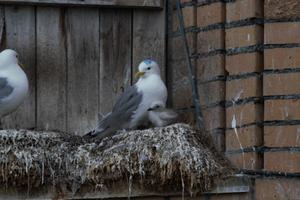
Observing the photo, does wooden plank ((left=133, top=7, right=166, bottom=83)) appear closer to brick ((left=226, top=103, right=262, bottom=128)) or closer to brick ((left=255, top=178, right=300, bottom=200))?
brick ((left=226, top=103, right=262, bottom=128))

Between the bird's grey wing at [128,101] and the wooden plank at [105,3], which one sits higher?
the wooden plank at [105,3]

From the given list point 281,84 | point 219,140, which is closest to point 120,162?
point 219,140

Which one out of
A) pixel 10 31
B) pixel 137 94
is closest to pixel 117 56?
pixel 137 94

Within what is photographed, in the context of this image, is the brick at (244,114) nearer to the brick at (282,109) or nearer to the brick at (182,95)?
the brick at (282,109)

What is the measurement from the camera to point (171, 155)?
336 cm

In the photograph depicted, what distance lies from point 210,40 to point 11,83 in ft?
2.58

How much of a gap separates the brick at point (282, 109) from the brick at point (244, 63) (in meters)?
0.14

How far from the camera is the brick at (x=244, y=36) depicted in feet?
11.3

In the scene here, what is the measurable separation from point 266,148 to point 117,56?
85 centimetres

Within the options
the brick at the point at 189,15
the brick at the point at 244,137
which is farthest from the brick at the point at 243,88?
the brick at the point at 189,15

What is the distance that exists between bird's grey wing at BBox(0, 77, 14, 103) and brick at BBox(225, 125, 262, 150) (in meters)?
0.86

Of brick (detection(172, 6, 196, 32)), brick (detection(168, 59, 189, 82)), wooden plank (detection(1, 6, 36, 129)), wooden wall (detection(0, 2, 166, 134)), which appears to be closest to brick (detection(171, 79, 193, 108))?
brick (detection(168, 59, 189, 82))

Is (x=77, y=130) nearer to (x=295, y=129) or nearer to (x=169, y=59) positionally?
(x=169, y=59)

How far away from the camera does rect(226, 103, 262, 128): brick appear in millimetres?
3424
